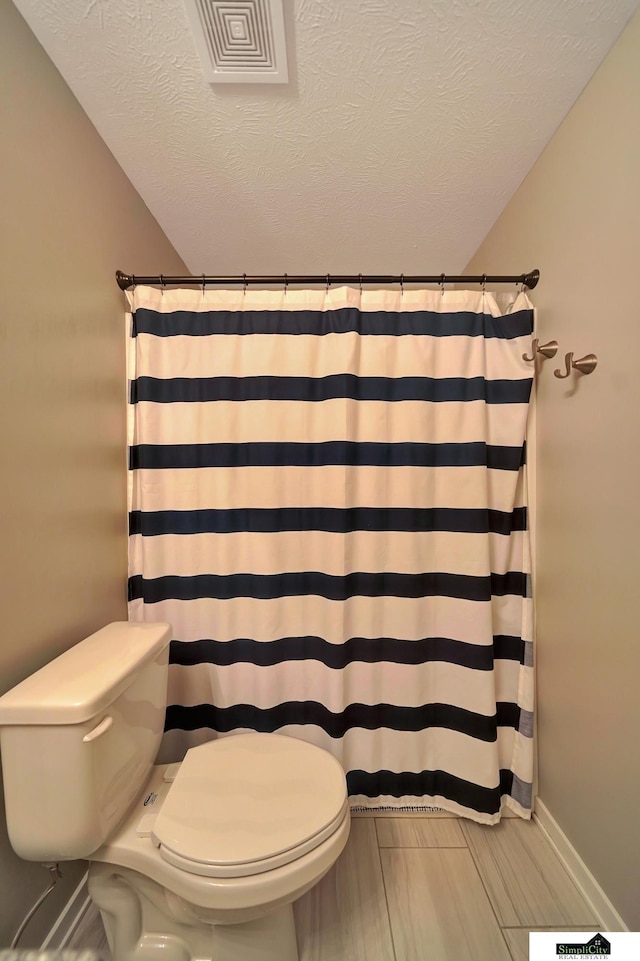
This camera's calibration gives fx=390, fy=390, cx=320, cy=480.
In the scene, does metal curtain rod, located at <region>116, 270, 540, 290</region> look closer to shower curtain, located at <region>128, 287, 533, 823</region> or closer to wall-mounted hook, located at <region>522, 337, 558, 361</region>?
shower curtain, located at <region>128, 287, 533, 823</region>

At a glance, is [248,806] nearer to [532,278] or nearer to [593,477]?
[593,477]

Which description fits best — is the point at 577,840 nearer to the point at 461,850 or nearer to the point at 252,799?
the point at 461,850

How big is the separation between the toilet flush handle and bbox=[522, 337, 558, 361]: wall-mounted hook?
1.57 m

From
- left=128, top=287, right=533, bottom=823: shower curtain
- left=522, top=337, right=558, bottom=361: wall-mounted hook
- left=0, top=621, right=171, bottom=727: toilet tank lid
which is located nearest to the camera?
left=0, top=621, right=171, bottom=727: toilet tank lid

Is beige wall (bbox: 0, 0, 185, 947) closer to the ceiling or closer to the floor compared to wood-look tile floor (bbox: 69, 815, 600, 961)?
closer to the ceiling

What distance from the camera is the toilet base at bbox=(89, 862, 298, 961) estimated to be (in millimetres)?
899

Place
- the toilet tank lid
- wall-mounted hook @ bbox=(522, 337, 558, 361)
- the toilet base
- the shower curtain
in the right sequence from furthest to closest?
1. the shower curtain
2. wall-mounted hook @ bbox=(522, 337, 558, 361)
3. the toilet base
4. the toilet tank lid

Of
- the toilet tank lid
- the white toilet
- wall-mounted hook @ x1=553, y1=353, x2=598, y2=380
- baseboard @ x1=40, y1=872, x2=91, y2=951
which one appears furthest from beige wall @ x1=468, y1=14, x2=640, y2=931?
baseboard @ x1=40, y1=872, x2=91, y2=951

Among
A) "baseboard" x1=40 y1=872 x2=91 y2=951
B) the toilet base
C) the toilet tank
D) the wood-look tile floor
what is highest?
the toilet tank

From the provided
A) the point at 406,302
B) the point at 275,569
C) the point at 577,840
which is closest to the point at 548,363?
the point at 406,302

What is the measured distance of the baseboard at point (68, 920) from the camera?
0.97 metres

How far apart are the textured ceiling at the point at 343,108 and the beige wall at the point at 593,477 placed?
15 centimetres

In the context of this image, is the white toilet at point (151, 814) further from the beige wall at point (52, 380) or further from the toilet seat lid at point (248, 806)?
the beige wall at point (52, 380)

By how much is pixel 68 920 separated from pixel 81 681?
75 cm
